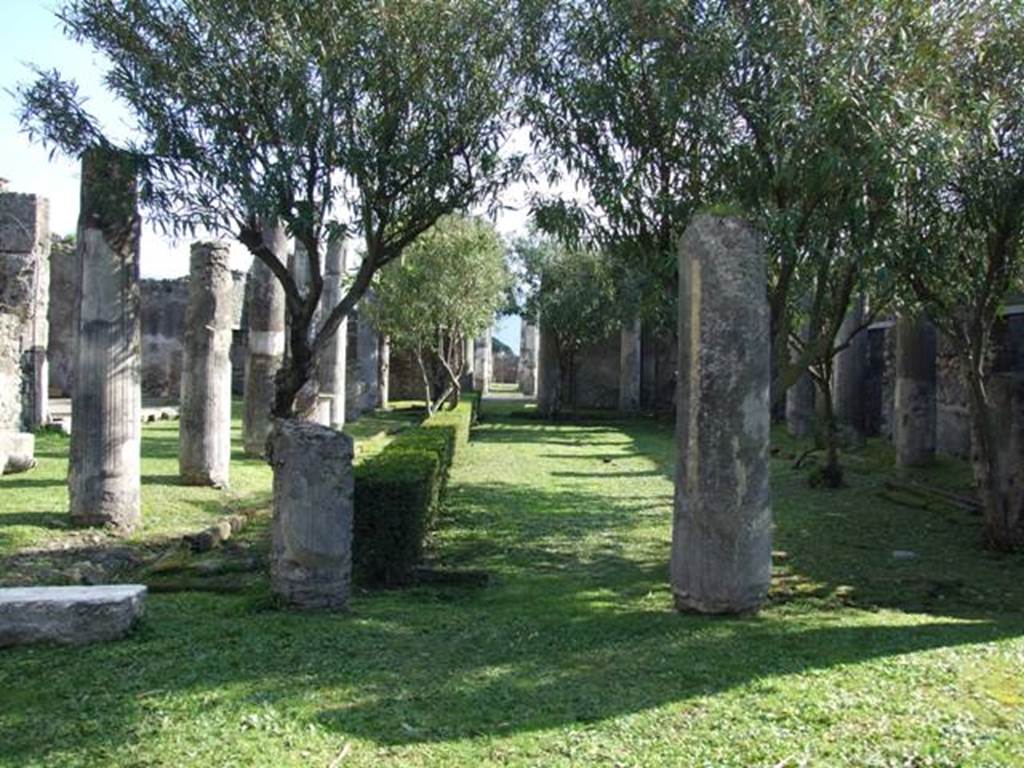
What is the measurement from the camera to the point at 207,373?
14242 mm

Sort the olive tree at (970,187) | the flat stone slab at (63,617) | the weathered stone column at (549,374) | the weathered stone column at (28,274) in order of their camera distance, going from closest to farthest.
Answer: the flat stone slab at (63,617)
the olive tree at (970,187)
the weathered stone column at (28,274)
the weathered stone column at (549,374)

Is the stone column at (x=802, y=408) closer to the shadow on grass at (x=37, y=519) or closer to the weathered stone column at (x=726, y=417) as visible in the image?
the shadow on grass at (x=37, y=519)

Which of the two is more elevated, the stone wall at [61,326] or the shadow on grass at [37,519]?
the stone wall at [61,326]

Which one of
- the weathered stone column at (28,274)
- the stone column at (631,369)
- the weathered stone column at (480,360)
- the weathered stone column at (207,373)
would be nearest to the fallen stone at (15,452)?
the weathered stone column at (207,373)

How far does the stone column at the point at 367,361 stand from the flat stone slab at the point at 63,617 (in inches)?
909

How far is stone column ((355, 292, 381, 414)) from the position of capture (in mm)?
30359

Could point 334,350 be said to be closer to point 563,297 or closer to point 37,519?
point 563,297

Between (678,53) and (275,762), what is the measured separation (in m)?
6.41

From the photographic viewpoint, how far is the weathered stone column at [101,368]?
10.6 metres

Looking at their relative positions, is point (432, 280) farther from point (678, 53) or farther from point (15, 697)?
point (15, 697)

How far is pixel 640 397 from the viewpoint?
115 feet

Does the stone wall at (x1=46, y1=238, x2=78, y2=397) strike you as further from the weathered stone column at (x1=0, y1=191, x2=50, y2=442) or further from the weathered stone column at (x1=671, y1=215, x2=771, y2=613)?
the weathered stone column at (x1=671, y1=215, x2=771, y2=613)

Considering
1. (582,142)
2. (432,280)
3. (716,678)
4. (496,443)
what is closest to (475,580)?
(716,678)

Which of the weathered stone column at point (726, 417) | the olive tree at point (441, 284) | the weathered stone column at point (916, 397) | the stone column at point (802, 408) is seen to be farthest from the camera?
the olive tree at point (441, 284)
